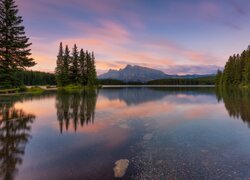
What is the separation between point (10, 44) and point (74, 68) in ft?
101

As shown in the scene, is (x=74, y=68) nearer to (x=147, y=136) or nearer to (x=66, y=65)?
(x=66, y=65)

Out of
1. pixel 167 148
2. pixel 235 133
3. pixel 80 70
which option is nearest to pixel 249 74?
pixel 80 70

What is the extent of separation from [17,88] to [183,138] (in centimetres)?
3391

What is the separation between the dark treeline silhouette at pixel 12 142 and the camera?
567 cm

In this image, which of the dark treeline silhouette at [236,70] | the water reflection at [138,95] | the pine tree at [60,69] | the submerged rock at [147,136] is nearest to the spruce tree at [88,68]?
the pine tree at [60,69]

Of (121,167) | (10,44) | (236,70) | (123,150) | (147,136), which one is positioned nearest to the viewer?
(121,167)

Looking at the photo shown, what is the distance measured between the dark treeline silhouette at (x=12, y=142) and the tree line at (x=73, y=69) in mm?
50107

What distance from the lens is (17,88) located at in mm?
34344

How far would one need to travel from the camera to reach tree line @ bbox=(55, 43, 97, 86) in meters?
61.1

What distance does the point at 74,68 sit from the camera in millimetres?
62656

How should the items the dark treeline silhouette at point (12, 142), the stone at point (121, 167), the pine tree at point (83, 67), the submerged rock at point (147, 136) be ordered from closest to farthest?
1. the stone at point (121, 167)
2. the dark treeline silhouette at point (12, 142)
3. the submerged rock at point (147, 136)
4. the pine tree at point (83, 67)

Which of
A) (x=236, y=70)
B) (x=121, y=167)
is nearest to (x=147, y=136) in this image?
(x=121, y=167)

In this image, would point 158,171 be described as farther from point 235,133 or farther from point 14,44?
point 14,44

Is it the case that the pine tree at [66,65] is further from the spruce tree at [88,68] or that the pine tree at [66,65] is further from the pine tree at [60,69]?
the spruce tree at [88,68]
